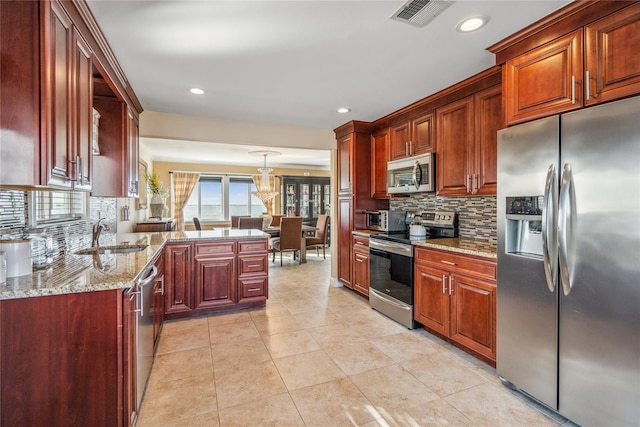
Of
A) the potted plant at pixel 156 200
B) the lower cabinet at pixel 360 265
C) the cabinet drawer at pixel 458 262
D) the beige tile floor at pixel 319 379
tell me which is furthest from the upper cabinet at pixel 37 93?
the potted plant at pixel 156 200

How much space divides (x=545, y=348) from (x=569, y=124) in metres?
1.28

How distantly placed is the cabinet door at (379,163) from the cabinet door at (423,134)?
1.60 feet

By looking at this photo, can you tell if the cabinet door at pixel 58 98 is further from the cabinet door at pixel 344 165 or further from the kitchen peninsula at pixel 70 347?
the cabinet door at pixel 344 165

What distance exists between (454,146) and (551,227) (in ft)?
4.63

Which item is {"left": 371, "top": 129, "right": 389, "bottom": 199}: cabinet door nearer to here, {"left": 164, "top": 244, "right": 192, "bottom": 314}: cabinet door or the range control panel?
the range control panel

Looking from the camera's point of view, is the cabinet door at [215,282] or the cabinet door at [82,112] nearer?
the cabinet door at [82,112]

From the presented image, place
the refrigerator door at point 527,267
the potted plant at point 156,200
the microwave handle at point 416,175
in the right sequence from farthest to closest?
1. the potted plant at point 156,200
2. the microwave handle at point 416,175
3. the refrigerator door at point 527,267

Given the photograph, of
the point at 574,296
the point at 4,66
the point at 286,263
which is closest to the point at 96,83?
the point at 4,66

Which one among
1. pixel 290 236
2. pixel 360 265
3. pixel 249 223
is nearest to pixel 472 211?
pixel 360 265

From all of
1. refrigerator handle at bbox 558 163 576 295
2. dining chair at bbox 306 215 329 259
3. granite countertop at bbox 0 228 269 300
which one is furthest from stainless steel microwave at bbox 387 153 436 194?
dining chair at bbox 306 215 329 259

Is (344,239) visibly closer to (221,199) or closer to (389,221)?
(389,221)

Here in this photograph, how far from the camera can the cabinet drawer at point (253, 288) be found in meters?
3.55

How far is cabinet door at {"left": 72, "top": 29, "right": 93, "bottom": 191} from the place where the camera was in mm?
1701

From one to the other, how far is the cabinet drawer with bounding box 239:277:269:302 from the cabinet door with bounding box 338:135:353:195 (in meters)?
1.64
